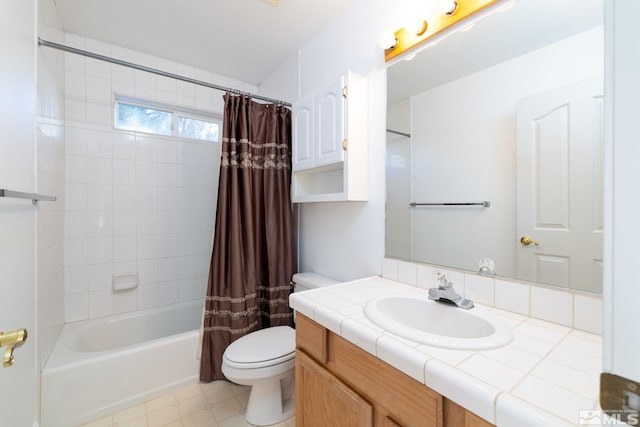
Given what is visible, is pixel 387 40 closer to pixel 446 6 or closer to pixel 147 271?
pixel 446 6

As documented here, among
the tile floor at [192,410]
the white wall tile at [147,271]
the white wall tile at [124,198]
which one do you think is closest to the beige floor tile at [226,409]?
the tile floor at [192,410]

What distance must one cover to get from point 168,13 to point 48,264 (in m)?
1.69

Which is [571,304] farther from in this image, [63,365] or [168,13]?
[168,13]

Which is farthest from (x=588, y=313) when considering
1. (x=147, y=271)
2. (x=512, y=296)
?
(x=147, y=271)

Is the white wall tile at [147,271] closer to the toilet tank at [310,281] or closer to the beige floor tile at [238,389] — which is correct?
the beige floor tile at [238,389]

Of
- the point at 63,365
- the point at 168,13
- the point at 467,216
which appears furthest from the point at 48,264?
the point at 467,216

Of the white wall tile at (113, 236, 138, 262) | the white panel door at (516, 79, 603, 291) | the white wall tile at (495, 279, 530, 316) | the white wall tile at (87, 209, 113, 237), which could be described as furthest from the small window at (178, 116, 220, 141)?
the white wall tile at (495, 279, 530, 316)

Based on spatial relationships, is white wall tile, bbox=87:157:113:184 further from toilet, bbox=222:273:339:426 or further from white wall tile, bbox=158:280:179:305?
toilet, bbox=222:273:339:426

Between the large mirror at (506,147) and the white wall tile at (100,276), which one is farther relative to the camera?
the white wall tile at (100,276)

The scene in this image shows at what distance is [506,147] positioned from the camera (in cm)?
107

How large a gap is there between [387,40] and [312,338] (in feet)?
4.78

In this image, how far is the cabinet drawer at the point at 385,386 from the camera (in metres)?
0.69

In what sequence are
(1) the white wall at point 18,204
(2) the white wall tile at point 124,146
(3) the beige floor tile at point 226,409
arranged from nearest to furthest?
(1) the white wall at point 18,204 < (3) the beige floor tile at point 226,409 < (2) the white wall tile at point 124,146

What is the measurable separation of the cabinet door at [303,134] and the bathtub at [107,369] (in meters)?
1.40
